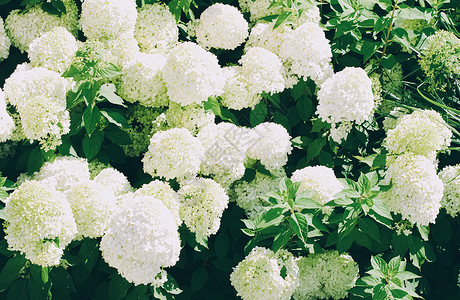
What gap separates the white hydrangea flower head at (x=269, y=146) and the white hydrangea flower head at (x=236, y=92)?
233mm

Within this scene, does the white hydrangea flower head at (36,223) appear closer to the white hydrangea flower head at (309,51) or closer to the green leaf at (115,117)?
the green leaf at (115,117)

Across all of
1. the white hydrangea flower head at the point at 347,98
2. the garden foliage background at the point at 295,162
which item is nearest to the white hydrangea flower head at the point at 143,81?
the garden foliage background at the point at 295,162

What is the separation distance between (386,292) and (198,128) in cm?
149

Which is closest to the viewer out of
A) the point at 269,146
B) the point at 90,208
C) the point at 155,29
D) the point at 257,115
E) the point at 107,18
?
the point at 90,208

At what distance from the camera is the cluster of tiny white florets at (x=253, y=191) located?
353 cm

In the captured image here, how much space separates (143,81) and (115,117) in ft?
0.91

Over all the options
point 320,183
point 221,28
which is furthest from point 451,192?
point 221,28

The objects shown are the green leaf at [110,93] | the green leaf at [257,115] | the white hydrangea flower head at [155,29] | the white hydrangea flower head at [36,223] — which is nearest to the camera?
the white hydrangea flower head at [36,223]

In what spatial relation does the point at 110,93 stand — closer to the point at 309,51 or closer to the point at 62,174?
the point at 62,174

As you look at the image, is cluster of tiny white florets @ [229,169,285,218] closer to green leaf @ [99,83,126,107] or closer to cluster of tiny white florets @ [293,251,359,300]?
cluster of tiny white florets @ [293,251,359,300]

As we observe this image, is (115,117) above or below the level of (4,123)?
below

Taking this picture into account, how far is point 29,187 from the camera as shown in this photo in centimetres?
287

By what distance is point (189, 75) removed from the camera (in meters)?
3.41

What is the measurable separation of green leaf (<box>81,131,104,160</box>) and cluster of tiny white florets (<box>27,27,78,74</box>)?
0.48m
